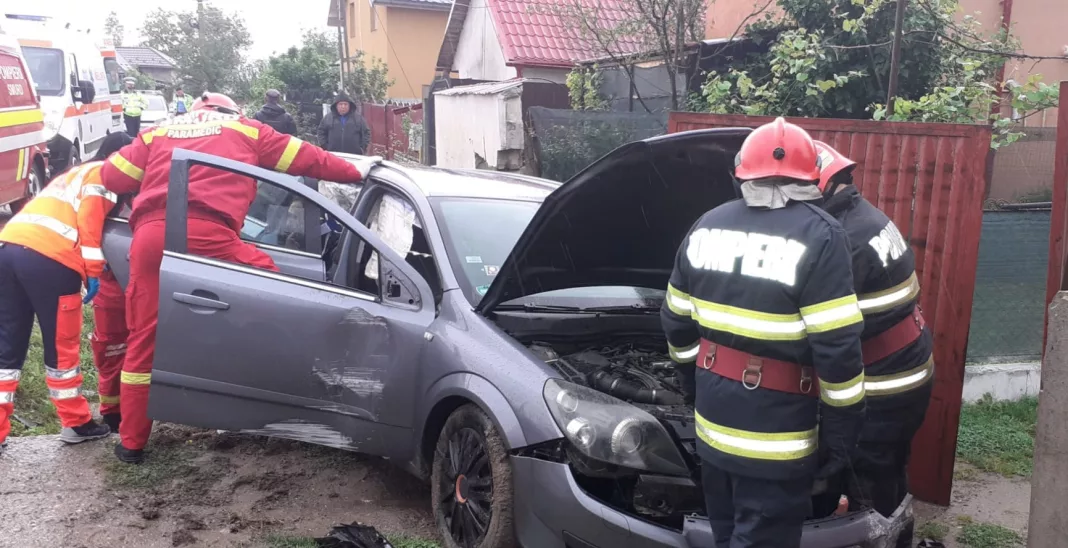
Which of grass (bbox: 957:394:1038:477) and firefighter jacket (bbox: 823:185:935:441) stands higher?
firefighter jacket (bbox: 823:185:935:441)

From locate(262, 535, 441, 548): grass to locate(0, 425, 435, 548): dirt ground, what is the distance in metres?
0.03

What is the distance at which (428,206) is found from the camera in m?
3.97

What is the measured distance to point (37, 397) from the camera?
5398 mm

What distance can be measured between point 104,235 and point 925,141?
14.3 ft

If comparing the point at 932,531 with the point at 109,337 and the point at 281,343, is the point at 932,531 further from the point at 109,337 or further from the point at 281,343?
the point at 109,337

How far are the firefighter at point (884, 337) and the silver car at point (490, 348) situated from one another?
23cm

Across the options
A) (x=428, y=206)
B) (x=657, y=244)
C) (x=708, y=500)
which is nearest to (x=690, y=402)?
(x=708, y=500)

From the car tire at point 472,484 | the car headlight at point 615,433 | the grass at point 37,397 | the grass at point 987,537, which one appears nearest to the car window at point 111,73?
the grass at point 37,397

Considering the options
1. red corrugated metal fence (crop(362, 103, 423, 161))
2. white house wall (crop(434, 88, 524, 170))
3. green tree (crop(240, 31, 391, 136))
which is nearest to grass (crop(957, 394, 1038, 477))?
white house wall (crop(434, 88, 524, 170))

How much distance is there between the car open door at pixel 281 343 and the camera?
369 centimetres

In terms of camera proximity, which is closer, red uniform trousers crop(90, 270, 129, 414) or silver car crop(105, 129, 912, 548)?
silver car crop(105, 129, 912, 548)

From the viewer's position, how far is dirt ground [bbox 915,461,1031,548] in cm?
398

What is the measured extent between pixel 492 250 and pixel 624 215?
0.65 m

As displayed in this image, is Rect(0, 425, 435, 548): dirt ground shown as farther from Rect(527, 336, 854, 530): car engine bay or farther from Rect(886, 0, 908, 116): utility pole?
Rect(886, 0, 908, 116): utility pole
